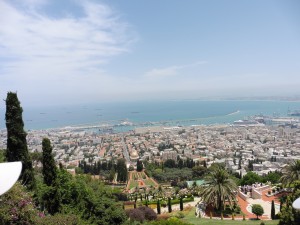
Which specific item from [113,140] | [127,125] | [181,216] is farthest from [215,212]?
[127,125]

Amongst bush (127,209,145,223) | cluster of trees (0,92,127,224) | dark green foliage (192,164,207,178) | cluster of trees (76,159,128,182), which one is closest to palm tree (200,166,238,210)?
bush (127,209,145,223)

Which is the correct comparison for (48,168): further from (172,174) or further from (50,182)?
(172,174)

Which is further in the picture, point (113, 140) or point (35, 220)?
point (113, 140)

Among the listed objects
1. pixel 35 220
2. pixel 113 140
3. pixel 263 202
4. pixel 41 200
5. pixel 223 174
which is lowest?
pixel 113 140

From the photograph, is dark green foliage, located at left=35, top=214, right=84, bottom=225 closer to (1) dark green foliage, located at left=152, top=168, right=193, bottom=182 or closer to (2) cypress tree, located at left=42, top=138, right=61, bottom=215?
(2) cypress tree, located at left=42, top=138, right=61, bottom=215

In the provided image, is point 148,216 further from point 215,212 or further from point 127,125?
point 127,125

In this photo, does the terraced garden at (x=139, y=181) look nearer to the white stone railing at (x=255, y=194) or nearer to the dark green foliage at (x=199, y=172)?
the dark green foliage at (x=199, y=172)
